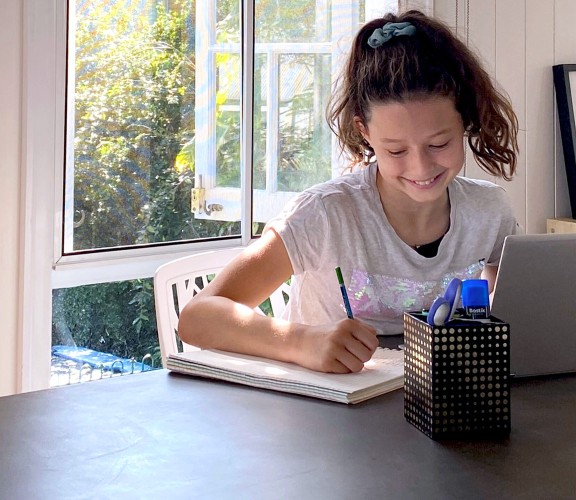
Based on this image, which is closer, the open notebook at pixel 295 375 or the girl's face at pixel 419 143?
the open notebook at pixel 295 375

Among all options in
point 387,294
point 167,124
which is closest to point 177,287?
point 387,294

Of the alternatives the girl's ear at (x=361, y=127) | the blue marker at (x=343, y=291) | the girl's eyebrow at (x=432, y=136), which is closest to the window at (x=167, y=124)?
the girl's ear at (x=361, y=127)

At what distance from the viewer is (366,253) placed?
1735 millimetres

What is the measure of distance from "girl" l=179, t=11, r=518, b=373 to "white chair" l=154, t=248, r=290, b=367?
175 millimetres

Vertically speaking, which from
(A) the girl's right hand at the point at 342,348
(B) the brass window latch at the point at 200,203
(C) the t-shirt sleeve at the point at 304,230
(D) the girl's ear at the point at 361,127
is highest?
(D) the girl's ear at the point at 361,127

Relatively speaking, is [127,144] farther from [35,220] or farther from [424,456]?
[424,456]

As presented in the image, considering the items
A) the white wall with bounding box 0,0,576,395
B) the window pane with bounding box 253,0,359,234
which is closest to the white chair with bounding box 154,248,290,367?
the window pane with bounding box 253,0,359,234

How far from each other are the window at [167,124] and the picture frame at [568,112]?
79 cm

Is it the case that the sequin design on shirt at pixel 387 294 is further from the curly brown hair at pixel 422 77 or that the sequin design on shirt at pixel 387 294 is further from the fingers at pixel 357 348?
the fingers at pixel 357 348

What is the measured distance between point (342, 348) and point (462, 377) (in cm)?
27

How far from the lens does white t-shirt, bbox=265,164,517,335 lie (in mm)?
1680

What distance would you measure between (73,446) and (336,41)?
92.2 inches

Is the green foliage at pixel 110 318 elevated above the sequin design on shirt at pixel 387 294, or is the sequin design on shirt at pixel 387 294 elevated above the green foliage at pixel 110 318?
the sequin design on shirt at pixel 387 294

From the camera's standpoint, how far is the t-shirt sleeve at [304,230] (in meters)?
1.66
